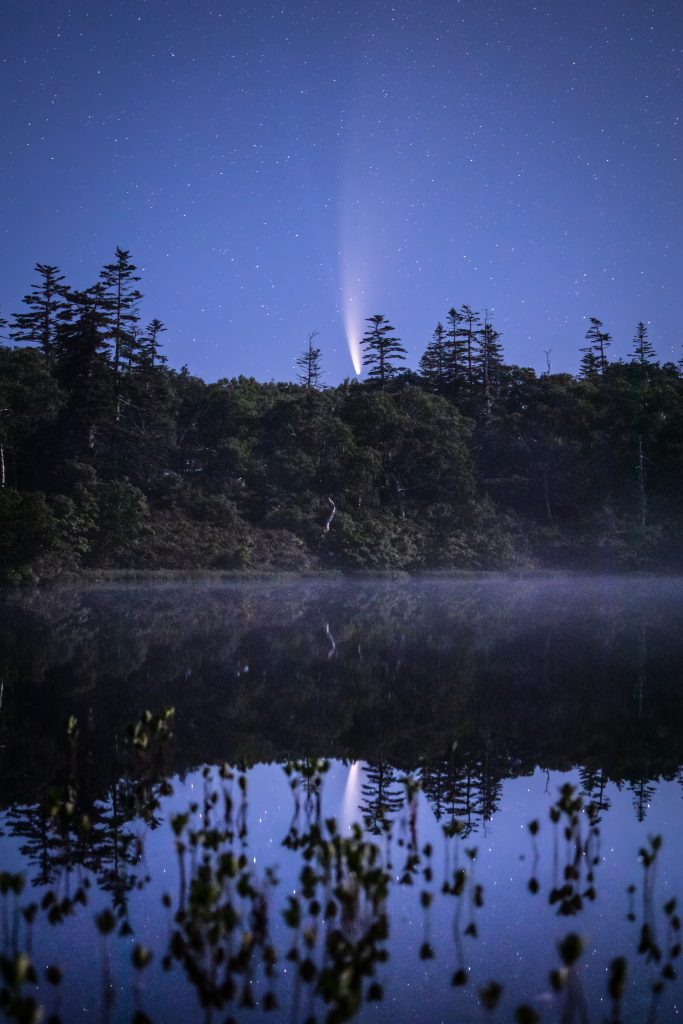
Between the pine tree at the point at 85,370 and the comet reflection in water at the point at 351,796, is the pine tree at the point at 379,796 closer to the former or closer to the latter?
the comet reflection in water at the point at 351,796

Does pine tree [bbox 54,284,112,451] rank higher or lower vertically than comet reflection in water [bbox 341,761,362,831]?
higher

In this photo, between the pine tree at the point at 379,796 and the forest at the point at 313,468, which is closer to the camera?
the pine tree at the point at 379,796

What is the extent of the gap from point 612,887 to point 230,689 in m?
7.48

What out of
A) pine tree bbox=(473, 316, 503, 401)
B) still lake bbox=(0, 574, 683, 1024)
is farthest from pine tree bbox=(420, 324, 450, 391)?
still lake bbox=(0, 574, 683, 1024)

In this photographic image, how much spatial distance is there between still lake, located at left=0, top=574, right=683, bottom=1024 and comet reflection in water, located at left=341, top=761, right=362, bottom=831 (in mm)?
32

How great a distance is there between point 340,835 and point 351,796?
1948 mm

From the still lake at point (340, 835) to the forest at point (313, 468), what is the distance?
22.2 meters

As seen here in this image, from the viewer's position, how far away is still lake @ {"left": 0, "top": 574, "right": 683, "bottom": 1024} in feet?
13.1

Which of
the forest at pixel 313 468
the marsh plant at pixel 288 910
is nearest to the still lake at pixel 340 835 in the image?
the marsh plant at pixel 288 910

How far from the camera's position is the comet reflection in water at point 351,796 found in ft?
20.9

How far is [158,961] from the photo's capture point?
4.32 meters

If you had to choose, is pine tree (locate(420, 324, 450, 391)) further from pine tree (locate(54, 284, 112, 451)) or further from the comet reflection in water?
the comet reflection in water

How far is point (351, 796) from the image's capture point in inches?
276

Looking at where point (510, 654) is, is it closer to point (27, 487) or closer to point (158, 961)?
point (158, 961)
